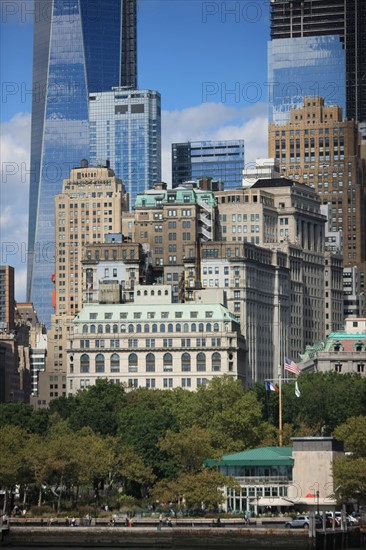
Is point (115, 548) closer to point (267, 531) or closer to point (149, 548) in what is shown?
point (149, 548)

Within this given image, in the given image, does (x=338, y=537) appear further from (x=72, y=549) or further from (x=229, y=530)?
(x=72, y=549)

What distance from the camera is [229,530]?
19975 centimetres

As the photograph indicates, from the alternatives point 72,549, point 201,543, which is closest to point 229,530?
point 201,543

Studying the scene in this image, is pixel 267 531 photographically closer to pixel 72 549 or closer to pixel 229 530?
pixel 229 530

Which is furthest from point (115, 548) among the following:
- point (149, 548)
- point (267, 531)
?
point (267, 531)

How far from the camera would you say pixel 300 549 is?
192m

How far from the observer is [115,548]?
656ft

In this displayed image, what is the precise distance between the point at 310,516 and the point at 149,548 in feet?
55.9

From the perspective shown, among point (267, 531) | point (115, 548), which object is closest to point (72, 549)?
point (115, 548)

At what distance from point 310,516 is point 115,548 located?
20.3 m

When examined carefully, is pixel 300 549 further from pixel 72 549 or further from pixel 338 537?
pixel 72 549

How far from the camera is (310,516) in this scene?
196 meters

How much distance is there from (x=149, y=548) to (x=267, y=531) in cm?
1213

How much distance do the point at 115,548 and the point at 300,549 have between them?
19893 mm
